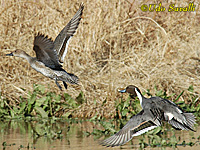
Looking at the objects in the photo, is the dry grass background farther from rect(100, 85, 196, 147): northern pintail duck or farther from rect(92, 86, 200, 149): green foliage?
rect(100, 85, 196, 147): northern pintail duck

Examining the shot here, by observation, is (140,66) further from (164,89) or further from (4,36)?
(4,36)

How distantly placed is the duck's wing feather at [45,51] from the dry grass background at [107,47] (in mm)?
1286

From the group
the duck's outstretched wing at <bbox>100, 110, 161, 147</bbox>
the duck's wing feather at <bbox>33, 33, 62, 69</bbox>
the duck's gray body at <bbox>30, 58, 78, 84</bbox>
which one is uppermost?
the duck's wing feather at <bbox>33, 33, 62, 69</bbox>

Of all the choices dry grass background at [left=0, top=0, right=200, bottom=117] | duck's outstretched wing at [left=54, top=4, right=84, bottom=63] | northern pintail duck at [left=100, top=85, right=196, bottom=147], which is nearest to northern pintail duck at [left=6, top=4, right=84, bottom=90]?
duck's outstretched wing at [left=54, top=4, right=84, bottom=63]

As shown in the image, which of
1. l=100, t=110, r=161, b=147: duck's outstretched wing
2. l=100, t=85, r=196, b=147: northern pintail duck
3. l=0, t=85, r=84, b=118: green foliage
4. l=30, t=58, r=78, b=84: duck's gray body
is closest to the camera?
l=100, t=110, r=161, b=147: duck's outstretched wing

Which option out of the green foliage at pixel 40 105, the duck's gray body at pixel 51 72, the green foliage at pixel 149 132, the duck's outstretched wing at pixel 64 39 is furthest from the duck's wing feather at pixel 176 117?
the green foliage at pixel 40 105

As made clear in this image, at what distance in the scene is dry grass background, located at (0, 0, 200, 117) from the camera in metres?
8.34

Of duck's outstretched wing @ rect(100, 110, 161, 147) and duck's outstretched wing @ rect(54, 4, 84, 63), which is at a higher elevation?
duck's outstretched wing @ rect(54, 4, 84, 63)

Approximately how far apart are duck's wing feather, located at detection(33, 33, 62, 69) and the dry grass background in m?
1.29

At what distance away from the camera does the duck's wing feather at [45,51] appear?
261 inches

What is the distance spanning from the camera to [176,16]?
1004 cm

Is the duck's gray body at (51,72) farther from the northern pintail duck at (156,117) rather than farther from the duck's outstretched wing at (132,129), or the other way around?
the duck's outstretched wing at (132,129)

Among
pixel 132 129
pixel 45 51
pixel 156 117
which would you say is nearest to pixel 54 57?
pixel 45 51

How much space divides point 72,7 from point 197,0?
9.98ft
